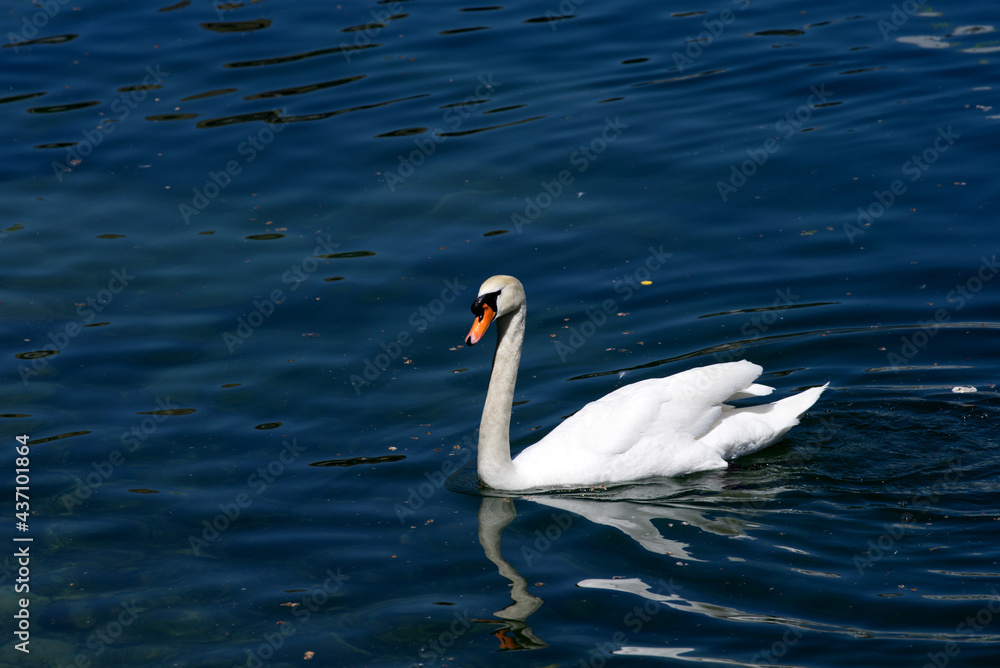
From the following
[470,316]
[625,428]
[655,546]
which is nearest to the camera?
[655,546]

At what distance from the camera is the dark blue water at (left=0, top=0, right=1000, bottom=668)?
773cm

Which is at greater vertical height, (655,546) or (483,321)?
(483,321)

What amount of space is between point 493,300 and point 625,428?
140 centimetres

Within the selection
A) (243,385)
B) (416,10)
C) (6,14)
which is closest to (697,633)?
(243,385)

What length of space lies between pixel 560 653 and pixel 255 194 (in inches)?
333

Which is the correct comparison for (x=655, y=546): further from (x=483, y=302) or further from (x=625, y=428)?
(x=483, y=302)

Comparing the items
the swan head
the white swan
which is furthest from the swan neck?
the swan head

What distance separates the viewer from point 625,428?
889cm

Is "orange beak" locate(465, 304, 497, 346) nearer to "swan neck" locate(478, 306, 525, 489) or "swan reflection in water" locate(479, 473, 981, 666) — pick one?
"swan neck" locate(478, 306, 525, 489)

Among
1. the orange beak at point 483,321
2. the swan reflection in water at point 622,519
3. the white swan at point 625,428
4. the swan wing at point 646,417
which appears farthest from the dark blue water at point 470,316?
the orange beak at point 483,321

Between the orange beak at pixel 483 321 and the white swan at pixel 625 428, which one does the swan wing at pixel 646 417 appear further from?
the orange beak at pixel 483 321

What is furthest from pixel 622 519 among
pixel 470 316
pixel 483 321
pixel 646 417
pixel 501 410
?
pixel 470 316

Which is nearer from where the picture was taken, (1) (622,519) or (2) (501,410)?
(1) (622,519)

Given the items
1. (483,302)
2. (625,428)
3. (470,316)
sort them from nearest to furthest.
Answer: (483,302), (625,428), (470,316)
